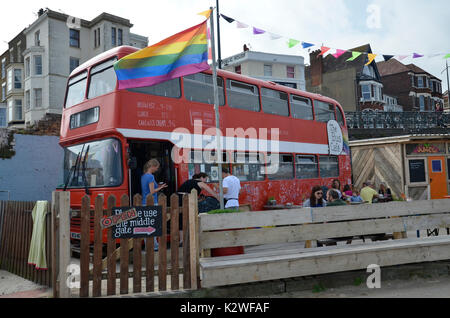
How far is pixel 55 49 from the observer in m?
31.5

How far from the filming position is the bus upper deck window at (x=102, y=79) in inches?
299

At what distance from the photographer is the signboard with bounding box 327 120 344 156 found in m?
13.3

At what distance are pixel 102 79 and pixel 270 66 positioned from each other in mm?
34891

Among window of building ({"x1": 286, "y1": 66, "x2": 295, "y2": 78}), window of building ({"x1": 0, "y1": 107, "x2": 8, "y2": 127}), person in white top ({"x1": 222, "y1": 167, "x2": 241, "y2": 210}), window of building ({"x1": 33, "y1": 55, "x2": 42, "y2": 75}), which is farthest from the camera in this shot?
window of building ({"x1": 286, "y1": 66, "x2": 295, "y2": 78})

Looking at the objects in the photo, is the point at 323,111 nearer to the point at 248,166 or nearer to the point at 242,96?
the point at 242,96

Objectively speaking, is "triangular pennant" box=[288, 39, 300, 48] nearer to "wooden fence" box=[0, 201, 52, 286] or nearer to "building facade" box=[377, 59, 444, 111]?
"wooden fence" box=[0, 201, 52, 286]

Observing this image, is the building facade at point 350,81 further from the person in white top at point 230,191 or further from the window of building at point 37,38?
the person in white top at point 230,191

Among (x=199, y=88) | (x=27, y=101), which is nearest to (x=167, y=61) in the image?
(x=199, y=88)

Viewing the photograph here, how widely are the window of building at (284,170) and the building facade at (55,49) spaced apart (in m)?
25.2

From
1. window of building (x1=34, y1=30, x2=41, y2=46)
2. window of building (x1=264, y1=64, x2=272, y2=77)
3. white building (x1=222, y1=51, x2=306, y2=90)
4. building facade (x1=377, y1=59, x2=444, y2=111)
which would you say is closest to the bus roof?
white building (x1=222, y1=51, x2=306, y2=90)

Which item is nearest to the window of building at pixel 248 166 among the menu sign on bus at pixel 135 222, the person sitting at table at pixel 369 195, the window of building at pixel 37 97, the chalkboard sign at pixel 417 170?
the person sitting at table at pixel 369 195

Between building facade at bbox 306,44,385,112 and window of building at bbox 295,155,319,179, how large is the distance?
3179 centimetres

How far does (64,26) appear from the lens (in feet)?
106
